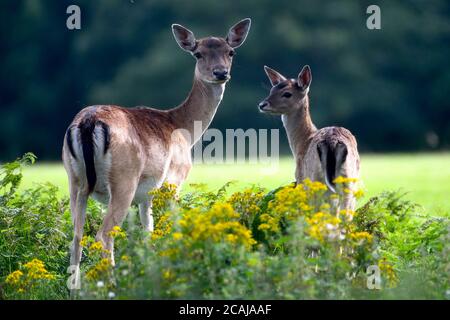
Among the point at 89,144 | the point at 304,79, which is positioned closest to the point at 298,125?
the point at 304,79

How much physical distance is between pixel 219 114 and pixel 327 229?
3347cm

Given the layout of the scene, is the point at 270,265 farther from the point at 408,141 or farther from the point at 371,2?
the point at 371,2

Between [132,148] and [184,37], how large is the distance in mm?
2340

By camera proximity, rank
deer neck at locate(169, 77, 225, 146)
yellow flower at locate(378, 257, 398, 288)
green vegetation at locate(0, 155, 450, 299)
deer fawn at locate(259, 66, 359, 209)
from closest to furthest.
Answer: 1. green vegetation at locate(0, 155, 450, 299)
2. yellow flower at locate(378, 257, 398, 288)
3. deer fawn at locate(259, 66, 359, 209)
4. deer neck at locate(169, 77, 225, 146)

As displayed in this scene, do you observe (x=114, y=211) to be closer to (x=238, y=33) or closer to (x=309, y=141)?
(x=309, y=141)

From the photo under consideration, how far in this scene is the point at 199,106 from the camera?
9922mm

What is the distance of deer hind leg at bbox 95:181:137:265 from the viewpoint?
8008mm

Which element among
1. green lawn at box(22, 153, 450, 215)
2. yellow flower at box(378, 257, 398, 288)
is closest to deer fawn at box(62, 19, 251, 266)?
yellow flower at box(378, 257, 398, 288)

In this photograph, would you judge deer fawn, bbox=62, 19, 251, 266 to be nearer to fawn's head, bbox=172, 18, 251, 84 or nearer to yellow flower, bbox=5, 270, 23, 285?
fawn's head, bbox=172, 18, 251, 84

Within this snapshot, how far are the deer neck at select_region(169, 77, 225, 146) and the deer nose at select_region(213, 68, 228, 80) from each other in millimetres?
280

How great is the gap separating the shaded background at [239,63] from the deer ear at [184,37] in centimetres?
2840

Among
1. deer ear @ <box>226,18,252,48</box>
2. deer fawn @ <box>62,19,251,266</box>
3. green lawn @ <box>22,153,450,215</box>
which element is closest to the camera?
deer fawn @ <box>62,19,251,266</box>

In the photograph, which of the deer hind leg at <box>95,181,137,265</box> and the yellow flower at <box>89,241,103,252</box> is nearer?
the yellow flower at <box>89,241,103,252</box>
